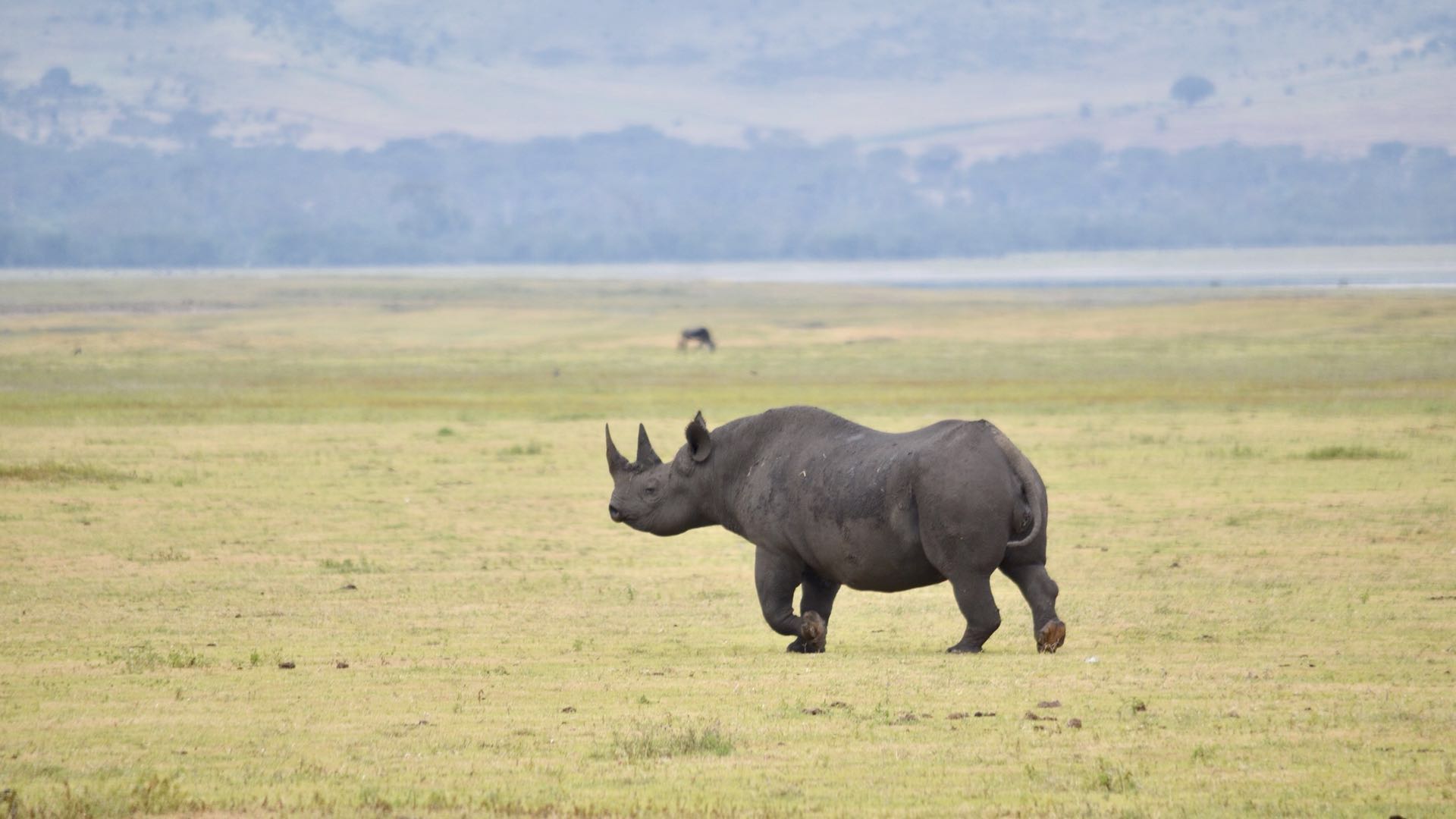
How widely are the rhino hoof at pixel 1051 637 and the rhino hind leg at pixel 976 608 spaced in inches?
11.9

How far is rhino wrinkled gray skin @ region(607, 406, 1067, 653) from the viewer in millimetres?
12750

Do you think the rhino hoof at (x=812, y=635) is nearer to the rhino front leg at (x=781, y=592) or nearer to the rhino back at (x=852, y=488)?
the rhino front leg at (x=781, y=592)

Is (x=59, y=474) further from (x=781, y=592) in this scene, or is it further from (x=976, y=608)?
(x=976, y=608)

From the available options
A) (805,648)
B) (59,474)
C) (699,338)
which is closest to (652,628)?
(805,648)

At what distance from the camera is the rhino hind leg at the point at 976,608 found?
12.8 meters

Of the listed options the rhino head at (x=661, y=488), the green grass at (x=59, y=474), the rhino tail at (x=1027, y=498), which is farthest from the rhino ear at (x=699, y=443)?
the green grass at (x=59, y=474)

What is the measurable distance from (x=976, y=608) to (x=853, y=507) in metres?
1.09

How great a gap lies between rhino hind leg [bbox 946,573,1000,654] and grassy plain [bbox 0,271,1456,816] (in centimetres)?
19

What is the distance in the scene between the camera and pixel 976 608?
12.9 meters

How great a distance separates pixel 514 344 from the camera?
7312 cm

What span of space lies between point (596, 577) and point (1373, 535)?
801cm

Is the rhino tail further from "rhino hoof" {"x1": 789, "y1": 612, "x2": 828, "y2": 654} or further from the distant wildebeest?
the distant wildebeest

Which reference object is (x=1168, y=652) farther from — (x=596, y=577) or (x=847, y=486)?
(x=596, y=577)

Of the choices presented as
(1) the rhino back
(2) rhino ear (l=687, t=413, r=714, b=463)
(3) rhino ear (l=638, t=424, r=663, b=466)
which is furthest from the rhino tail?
(3) rhino ear (l=638, t=424, r=663, b=466)
